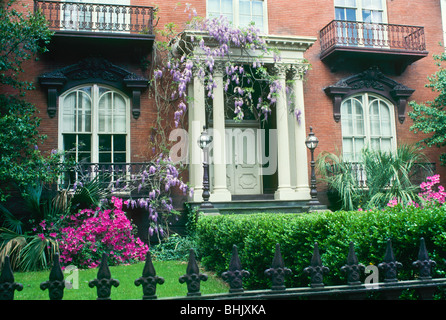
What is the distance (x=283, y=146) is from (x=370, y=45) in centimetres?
558

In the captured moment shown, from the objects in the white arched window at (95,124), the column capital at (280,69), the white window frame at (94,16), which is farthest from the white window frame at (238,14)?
the white arched window at (95,124)

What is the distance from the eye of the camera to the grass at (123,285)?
686 centimetres

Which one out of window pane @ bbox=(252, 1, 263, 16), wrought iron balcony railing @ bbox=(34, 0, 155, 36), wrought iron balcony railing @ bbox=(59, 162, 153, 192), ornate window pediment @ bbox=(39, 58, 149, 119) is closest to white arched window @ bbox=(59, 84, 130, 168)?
ornate window pediment @ bbox=(39, 58, 149, 119)

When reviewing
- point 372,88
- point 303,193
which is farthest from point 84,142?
point 372,88

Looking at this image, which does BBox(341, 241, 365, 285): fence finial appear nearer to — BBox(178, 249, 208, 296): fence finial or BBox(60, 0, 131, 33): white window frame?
BBox(178, 249, 208, 296): fence finial

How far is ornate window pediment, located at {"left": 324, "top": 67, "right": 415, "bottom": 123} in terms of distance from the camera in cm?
1617

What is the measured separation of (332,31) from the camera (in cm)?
1606

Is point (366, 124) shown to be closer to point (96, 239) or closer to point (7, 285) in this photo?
point (96, 239)

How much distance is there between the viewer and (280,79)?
1490 cm

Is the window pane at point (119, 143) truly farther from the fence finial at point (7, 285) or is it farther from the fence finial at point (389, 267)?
the fence finial at point (389, 267)

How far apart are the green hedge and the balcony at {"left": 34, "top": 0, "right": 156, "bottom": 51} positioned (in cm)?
819

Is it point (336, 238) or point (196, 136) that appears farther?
point (196, 136)
